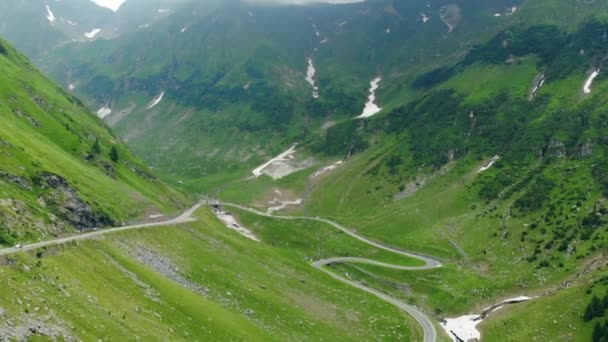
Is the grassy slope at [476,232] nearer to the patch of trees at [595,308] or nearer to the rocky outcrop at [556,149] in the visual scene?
the patch of trees at [595,308]

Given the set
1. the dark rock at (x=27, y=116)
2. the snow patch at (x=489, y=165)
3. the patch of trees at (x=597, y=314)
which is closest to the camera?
the patch of trees at (x=597, y=314)

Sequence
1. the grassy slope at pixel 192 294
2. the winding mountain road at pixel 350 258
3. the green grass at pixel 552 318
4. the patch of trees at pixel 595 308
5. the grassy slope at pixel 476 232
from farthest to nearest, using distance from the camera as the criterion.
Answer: the grassy slope at pixel 476 232 < the green grass at pixel 552 318 < the patch of trees at pixel 595 308 < the winding mountain road at pixel 350 258 < the grassy slope at pixel 192 294

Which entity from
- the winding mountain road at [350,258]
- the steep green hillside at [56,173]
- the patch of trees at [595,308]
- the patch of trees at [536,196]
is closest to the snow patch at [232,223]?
the winding mountain road at [350,258]

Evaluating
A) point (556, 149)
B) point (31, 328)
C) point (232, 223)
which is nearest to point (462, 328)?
point (31, 328)

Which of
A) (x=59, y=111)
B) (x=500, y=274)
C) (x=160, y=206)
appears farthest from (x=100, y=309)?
(x=59, y=111)

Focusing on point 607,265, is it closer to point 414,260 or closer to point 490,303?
point 490,303

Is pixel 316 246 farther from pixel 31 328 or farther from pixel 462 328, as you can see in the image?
pixel 31 328

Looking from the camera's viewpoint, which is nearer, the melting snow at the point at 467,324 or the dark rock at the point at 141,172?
the melting snow at the point at 467,324
